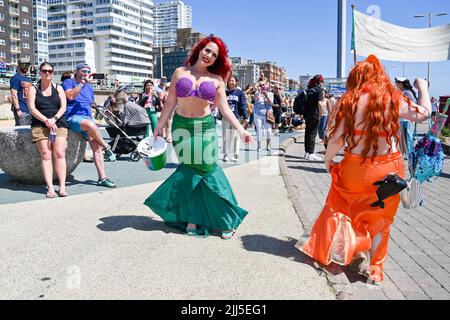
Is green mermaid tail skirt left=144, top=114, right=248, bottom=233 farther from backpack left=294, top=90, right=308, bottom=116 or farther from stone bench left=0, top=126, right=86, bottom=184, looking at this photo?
backpack left=294, top=90, right=308, bottom=116

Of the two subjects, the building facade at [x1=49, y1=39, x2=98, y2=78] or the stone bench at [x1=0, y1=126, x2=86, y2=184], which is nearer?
the stone bench at [x1=0, y1=126, x2=86, y2=184]

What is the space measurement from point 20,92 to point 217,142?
6416 mm

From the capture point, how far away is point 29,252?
12.5ft

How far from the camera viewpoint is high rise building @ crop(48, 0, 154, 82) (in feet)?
438

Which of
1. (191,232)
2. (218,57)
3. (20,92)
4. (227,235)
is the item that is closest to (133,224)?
(191,232)

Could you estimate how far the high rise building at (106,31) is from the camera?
438 ft

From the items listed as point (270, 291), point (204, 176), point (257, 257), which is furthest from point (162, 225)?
point (270, 291)

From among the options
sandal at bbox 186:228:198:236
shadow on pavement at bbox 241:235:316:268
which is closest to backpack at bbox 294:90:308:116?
shadow on pavement at bbox 241:235:316:268

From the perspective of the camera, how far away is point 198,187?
4.43 meters

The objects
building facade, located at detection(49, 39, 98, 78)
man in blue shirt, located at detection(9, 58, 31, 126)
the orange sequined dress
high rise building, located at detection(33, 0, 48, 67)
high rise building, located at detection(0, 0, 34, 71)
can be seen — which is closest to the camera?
the orange sequined dress

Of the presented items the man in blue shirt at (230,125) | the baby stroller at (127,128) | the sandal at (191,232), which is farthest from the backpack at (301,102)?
the sandal at (191,232)

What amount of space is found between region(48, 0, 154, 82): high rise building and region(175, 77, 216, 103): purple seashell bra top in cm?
13181

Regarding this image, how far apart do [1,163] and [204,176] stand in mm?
4012
